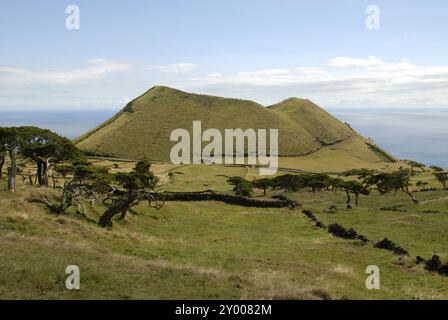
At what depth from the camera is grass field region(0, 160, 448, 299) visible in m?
16.1

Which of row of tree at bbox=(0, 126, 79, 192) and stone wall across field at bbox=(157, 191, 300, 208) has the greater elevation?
row of tree at bbox=(0, 126, 79, 192)

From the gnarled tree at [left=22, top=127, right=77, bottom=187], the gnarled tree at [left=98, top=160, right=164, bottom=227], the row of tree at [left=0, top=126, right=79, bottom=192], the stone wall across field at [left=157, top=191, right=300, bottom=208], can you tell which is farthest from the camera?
the stone wall across field at [left=157, top=191, right=300, bottom=208]

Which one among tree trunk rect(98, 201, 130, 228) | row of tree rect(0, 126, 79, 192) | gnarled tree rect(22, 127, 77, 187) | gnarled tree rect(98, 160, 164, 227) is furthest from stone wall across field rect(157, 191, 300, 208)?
tree trunk rect(98, 201, 130, 228)

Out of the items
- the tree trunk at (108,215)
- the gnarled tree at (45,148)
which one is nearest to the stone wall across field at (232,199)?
the gnarled tree at (45,148)

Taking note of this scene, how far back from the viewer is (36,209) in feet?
109

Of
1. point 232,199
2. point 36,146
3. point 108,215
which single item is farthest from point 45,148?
point 232,199

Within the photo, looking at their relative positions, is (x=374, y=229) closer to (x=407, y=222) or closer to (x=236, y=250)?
(x=407, y=222)

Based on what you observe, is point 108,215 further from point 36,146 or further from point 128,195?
point 36,146

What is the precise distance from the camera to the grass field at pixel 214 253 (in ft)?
52.7

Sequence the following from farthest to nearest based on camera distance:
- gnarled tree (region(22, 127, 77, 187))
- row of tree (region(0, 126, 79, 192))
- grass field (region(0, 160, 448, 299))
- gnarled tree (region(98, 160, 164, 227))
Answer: gnarled tree (region(22, 127, 77, 187)) → row of tree (region(0, 126, 79, 192)) → gnarled tree (region(98, 160, 164, 227)) → grass field (region(0, 160, 448, 299))

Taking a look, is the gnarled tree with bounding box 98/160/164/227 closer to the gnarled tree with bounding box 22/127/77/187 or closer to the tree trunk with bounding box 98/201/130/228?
the tree trunk with bounding box 98/201/130/228

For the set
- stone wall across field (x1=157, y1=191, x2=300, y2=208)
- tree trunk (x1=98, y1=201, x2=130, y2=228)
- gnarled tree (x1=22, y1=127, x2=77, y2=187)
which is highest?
gnarled tree (x1=22, y1=127, x2=77, y2=187)

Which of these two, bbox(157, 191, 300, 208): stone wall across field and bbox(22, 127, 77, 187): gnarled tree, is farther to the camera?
bbox(157, 191, 300, 208): stone wall across field
